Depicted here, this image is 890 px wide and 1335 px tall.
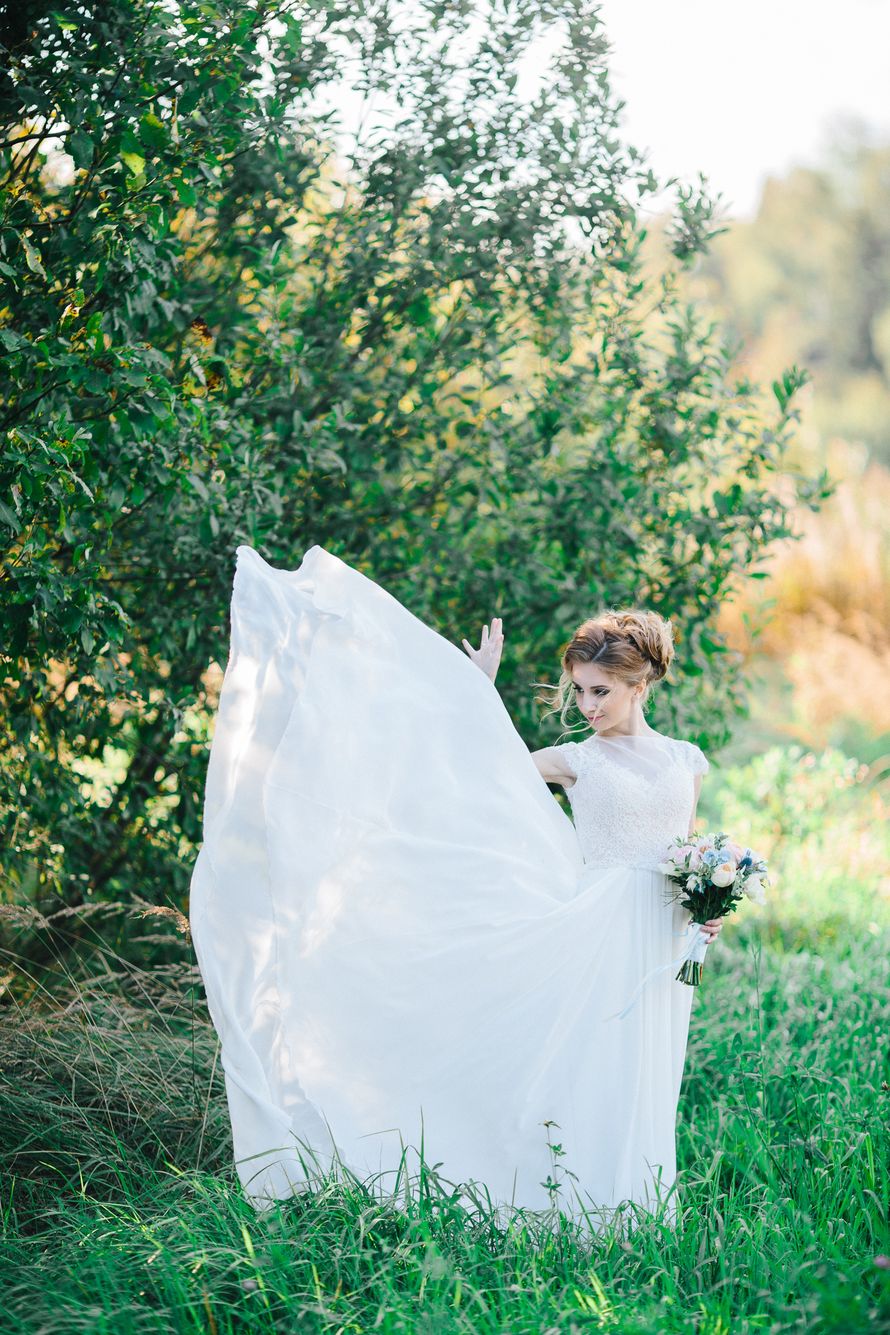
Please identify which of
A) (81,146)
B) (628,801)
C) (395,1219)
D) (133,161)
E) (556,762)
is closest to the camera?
(395,1219)

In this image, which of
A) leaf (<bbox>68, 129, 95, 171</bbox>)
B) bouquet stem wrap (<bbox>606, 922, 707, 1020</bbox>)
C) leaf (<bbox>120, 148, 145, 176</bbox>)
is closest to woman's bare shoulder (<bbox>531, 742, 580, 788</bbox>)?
bouquet stem wrap (<bbox>606, 922, 707, 1020</bbox>)

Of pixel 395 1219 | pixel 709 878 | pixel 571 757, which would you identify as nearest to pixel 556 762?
pixel 571 757

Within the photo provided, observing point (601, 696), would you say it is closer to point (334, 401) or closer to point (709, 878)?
point (709, 878)

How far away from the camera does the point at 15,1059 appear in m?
3.50

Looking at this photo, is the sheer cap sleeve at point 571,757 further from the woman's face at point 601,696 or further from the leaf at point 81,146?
the leaf at point 81,146

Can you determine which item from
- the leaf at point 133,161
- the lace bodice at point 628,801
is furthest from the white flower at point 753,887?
the leaf at point 133,161

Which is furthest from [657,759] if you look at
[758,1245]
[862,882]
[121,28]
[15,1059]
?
[862,882]

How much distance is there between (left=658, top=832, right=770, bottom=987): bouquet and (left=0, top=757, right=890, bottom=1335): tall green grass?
67 cm

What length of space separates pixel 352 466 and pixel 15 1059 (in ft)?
7.27

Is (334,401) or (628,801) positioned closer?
(628,801)

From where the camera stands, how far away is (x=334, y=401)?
4.39 meters

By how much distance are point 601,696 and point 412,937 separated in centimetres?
86

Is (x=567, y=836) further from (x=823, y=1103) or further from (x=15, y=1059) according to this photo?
(x=15, y=1059)

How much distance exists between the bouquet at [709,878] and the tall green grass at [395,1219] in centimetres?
67
